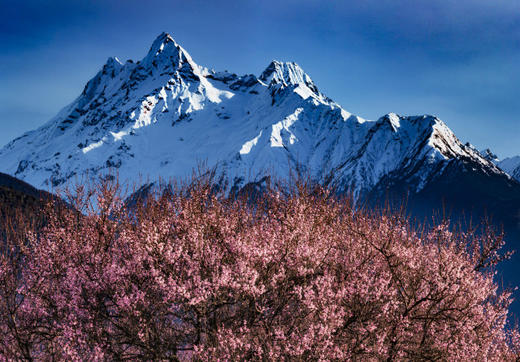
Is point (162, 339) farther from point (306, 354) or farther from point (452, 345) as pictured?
point (452, 345)

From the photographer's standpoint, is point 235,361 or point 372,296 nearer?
point 235,361

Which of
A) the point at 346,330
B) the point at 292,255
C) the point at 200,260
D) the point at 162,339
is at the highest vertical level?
the point at 292,255

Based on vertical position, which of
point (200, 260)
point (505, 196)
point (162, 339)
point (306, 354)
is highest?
point (505, 196)

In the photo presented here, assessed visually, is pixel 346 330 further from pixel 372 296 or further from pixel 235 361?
pixel 235 361

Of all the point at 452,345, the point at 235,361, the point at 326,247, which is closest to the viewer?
the point at 235,361

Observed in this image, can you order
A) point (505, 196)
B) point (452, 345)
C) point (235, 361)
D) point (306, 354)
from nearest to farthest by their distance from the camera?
1. point (235, 361)
2. point (306, 354)
3. point (452, 345)
4. point (505, 196)

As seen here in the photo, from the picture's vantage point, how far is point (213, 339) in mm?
9766

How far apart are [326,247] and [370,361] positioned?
3314 millimetres

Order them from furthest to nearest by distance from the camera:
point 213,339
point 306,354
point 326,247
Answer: point 326,247
point 213,339
point 306,354

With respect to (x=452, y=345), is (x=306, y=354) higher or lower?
lower

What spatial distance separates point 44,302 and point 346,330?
342 inches

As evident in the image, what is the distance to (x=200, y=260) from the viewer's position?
1000 centimetres

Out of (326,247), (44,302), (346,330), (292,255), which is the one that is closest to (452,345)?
(346,330)

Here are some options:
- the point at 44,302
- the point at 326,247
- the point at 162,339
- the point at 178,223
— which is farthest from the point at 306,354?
the point at 44,302
